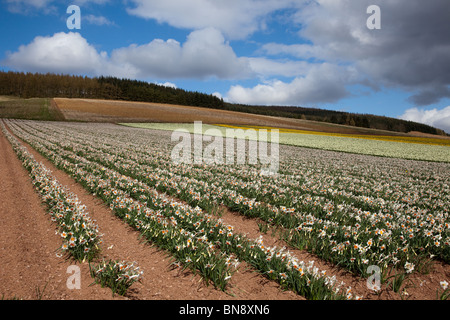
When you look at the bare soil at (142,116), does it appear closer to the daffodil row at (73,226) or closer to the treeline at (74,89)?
the treeline at (74,89)

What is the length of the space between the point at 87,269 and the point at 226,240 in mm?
2905

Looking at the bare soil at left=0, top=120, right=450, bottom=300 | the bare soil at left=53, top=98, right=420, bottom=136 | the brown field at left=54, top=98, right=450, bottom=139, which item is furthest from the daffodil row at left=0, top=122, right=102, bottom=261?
the brown field at left=54, top=98, right=450, bottom=139

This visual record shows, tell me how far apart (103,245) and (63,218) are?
1.67 m

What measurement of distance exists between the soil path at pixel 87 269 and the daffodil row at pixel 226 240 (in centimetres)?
25

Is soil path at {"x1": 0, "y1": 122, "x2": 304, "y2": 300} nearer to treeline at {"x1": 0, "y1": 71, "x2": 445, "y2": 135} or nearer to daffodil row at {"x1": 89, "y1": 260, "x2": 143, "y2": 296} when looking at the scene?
daffodil row at {"x1": 89, "y1": 260, "x2": 143, "y2": 296}

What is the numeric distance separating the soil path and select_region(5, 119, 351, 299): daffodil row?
25 cm

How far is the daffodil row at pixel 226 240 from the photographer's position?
14.4ft

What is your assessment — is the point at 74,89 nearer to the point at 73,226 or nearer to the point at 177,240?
the point at 73,226

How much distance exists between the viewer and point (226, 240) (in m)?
5.89

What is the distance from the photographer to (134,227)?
275 inches

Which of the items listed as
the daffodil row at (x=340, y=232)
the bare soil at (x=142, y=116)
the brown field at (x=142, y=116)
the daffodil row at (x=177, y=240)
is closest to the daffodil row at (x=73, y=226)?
the daffodil row at (x=177, y=240)
